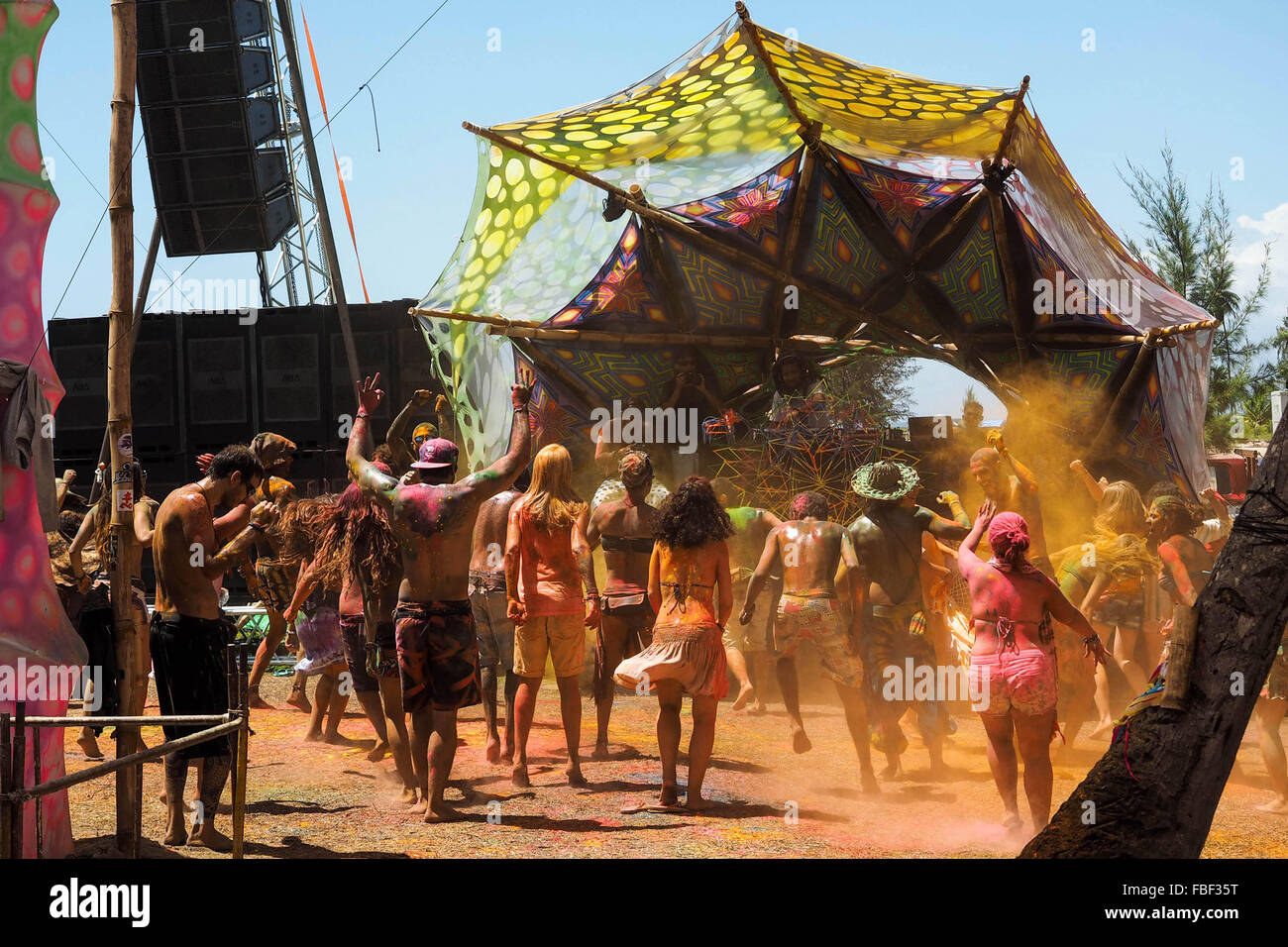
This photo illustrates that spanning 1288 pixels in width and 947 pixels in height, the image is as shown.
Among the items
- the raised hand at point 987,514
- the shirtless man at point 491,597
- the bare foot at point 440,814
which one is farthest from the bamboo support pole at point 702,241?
the bare foot at point 440,814

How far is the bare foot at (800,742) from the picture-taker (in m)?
8.27

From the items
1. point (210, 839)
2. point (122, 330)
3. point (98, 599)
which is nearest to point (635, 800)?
point (210, 839)

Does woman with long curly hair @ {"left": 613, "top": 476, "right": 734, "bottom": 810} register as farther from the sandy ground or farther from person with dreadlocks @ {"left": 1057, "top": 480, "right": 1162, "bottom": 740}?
person with dreadlocks @ {"left": 1057, "top": 480, "right": 1162, "bottom": 740}

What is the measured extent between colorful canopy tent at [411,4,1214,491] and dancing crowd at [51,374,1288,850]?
1679 mm

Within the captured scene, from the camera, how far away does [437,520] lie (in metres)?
6.42

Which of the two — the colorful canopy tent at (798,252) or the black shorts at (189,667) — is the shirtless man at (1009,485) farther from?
the black shorts at (189,667)

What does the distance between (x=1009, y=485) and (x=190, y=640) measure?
5141 millimetres

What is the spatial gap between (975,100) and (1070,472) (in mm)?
3327

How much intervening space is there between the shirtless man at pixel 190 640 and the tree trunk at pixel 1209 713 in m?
3.96

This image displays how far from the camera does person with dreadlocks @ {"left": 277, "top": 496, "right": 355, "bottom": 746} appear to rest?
28.8ft

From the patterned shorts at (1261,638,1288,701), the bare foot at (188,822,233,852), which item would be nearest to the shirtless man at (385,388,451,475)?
the bare foot at (188,822,233,852)

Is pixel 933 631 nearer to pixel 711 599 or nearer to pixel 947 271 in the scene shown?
→ pixel 711 599

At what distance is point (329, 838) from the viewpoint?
609cm
